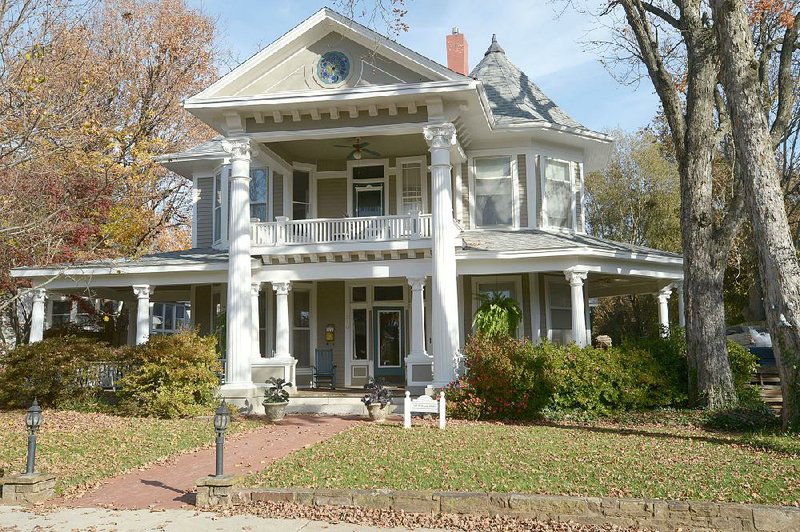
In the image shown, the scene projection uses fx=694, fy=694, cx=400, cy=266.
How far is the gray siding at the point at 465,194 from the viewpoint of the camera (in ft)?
64.3

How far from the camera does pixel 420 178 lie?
1977 centimetres

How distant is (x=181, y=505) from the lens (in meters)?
8.16

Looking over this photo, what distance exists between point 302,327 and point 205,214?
16.9ft

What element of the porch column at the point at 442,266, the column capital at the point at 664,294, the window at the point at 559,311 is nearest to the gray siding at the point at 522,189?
the window at the point at 559,311

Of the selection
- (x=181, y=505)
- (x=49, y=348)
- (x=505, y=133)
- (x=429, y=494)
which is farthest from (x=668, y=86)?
(x=49, y=348)

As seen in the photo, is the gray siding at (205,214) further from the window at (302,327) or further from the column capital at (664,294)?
the column capital at (664,294)

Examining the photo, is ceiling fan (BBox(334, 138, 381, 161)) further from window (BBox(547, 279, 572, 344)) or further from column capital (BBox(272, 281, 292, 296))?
window (BBox(547, 279, 572, 344))

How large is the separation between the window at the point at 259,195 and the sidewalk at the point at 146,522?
1268cm

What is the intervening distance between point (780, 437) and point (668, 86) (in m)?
7.68

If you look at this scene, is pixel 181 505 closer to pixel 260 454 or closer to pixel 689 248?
pixel 260 454

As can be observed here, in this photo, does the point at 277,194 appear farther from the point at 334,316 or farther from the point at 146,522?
the point at 146,522

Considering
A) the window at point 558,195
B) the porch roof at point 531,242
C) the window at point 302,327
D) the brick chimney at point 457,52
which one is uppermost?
the brick chimney at point 457,52

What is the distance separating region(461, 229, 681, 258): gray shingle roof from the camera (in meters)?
17.0

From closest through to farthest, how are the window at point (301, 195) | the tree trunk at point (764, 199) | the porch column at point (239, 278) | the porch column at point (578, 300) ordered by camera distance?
the tree trunk at point (764, 199)
the porch column at point (239, 278)
the porch column at point (578, 300)
the window at point (301, 195)
